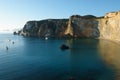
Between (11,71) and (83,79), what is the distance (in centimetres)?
2188

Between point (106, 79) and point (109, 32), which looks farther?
point (109, 32)

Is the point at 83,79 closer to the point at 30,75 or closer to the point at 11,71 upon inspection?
the point at 30,75

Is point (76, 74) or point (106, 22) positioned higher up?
point (106, 22)

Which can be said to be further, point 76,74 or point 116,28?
point 116,28

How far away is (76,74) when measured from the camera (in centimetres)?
5422

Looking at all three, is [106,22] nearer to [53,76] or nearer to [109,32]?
[109,32]

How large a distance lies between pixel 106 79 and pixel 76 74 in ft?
28.2

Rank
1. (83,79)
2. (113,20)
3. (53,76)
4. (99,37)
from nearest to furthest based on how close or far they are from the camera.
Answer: (83,79) < (53,76) < (113,20) < (99,37)

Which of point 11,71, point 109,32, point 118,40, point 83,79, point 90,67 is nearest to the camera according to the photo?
point 83,79

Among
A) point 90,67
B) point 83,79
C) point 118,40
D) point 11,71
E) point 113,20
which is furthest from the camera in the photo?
point 113,20

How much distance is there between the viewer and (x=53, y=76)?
52031 millimetres

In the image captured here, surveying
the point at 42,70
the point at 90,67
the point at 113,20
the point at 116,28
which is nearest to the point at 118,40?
the point at 116,28

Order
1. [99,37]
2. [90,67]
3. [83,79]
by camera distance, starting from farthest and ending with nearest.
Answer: [99,37] → [90,67] → [83,79]

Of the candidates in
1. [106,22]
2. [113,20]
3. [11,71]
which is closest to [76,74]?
[11,71]
